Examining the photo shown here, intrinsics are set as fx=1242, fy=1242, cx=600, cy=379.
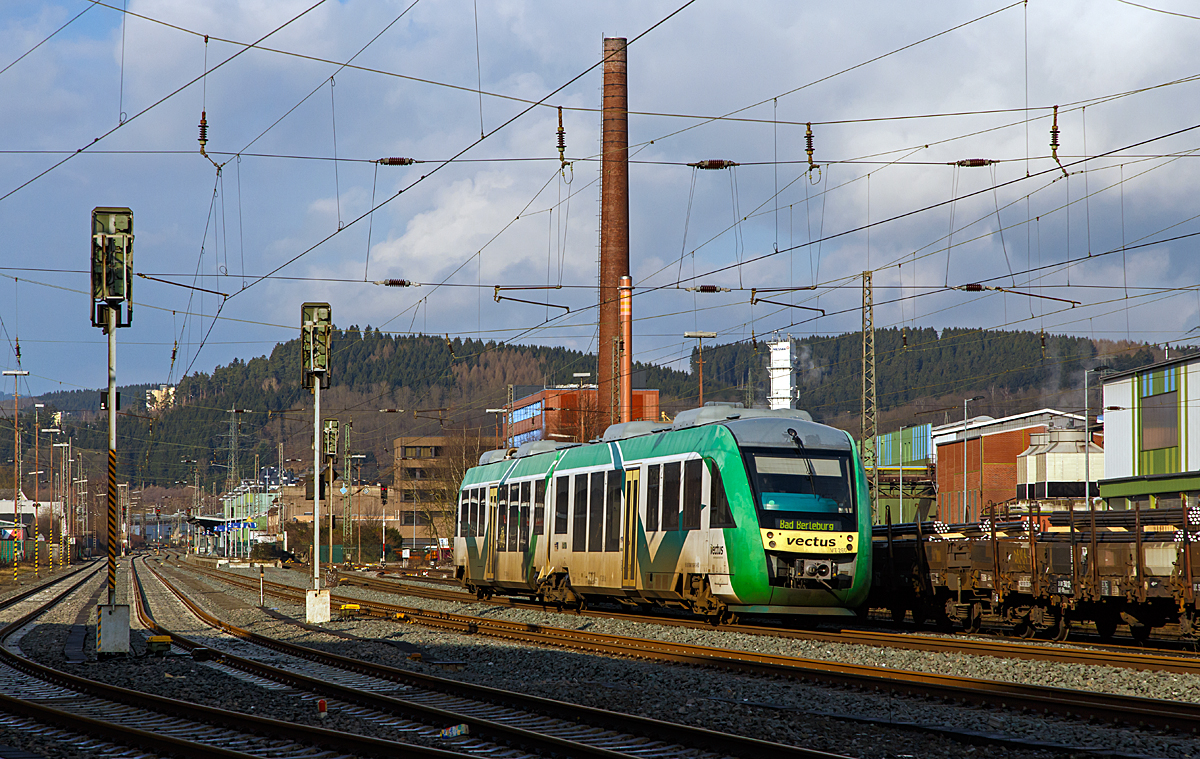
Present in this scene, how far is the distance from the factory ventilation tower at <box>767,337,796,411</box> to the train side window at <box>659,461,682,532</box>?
76.4m

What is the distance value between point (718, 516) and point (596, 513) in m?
5.42

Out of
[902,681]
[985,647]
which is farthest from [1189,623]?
[902,681]

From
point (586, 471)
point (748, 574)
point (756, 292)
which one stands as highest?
point (756, 292)

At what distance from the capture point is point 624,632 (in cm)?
2373

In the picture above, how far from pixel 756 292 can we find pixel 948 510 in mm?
50151

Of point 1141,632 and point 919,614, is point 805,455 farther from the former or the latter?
point 1141,632

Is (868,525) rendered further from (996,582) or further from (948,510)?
(948,510)

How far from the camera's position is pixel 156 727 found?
40.3 feet

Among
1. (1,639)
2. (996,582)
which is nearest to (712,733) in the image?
(996,582)

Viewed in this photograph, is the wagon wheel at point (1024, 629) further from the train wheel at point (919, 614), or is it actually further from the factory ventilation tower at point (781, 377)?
the factory ventilation tower at point (781, 377)

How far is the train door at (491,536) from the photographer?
3347 cm

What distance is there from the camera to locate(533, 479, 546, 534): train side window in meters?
29.5

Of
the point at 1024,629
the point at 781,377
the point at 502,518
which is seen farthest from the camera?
the point at 781,377

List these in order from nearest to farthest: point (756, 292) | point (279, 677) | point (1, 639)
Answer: point (279, 677) → point (1, 639) → point (756, 292)
